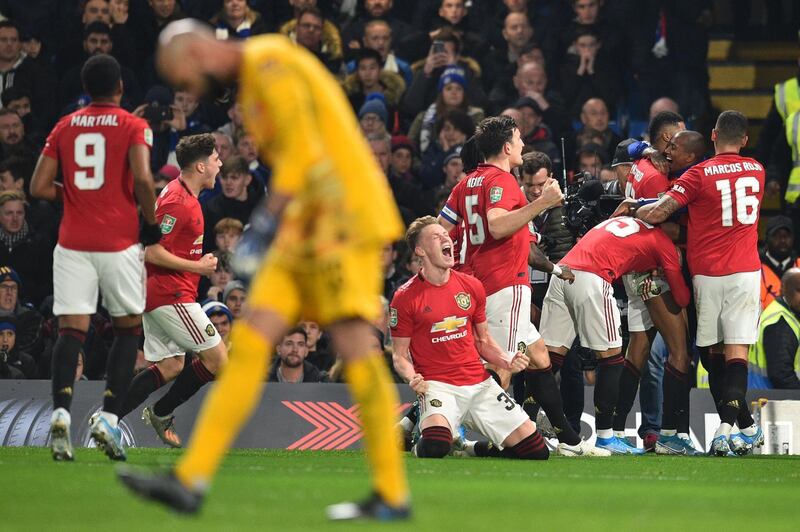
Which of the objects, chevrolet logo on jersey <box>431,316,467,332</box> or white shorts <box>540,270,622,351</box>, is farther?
white shorts <box>540,270,622,351</box>

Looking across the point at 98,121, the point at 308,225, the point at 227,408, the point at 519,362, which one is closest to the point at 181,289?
the point at 98,121

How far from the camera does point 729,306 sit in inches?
429

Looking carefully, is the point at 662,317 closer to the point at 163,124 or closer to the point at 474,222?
the point at 474,222

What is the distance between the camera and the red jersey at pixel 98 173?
8.27 m

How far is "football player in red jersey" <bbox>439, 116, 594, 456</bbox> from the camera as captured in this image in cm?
1041

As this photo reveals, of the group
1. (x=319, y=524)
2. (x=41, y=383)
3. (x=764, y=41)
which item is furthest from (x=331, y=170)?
(x=764, y=41)

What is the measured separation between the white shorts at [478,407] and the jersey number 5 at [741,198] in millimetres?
2445

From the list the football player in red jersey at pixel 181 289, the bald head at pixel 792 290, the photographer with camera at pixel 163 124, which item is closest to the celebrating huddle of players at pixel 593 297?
the football player in red jersey at pixel 181 289

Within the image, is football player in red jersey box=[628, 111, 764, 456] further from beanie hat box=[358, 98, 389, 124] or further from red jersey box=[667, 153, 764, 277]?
beanie hat box=[358, 98, 389, 124]

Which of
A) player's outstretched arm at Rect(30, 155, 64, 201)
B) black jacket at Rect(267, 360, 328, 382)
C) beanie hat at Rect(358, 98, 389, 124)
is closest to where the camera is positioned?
player's outstretched arm at Rect(30, 155, 64, 201)

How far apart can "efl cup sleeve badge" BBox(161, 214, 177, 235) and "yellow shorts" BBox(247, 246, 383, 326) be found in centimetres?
474

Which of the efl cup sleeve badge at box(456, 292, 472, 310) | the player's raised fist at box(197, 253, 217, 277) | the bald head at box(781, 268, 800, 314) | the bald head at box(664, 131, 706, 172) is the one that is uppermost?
the bald head at box(664, 131, 706, 172)

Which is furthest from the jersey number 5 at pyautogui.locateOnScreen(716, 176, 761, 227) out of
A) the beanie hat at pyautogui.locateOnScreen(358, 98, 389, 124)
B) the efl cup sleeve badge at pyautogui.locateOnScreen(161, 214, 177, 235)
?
the beanie hat at pyautogui.locateOnScreen(358, 98, 389, 124)

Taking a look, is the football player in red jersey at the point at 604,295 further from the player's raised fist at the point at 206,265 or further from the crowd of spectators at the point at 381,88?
the player's raised fist at the point at 206,265
